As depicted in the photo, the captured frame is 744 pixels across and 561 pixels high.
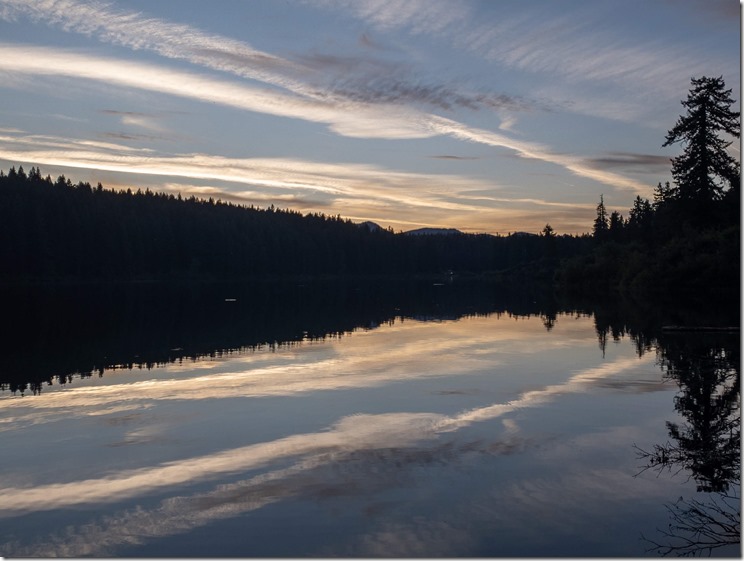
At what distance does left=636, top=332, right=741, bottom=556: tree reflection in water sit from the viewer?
9.13m

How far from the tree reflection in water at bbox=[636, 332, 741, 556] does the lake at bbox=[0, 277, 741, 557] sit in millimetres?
46

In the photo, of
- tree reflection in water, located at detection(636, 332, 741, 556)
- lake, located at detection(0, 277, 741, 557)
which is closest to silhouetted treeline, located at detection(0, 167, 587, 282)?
lake, located at detection(0, 277, 741, 557)

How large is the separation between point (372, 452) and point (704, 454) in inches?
221

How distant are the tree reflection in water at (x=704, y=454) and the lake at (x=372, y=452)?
5 cm

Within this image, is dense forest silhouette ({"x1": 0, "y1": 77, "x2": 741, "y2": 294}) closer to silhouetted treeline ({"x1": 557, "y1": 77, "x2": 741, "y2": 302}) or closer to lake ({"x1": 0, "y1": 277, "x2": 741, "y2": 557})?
silhouetted treeline ({"x1": 557, "y1": 77, "x2": 741, "y2": 302})

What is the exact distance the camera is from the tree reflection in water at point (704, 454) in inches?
360

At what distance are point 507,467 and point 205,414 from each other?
7297mm

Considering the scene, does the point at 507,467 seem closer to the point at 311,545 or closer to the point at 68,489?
the point at 311,545

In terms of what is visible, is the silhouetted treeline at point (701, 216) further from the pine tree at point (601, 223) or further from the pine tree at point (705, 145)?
the pine tree at point (601, 223)

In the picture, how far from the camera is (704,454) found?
41.2ft

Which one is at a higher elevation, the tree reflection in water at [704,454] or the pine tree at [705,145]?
the pine tree at [705,145]

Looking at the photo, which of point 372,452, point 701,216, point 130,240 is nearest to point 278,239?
point 130,240

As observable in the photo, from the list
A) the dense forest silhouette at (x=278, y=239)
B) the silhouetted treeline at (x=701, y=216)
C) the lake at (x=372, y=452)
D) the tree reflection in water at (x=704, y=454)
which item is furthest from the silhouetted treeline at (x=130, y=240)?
the tree reflection in water at (x=704, y=454)

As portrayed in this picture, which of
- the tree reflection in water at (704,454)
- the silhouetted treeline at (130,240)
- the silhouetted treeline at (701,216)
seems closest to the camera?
the tree reflection in water at (704,454)
